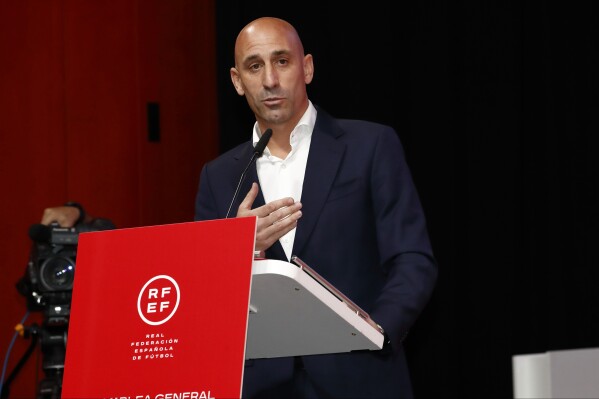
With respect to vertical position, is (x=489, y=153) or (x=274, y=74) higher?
(x=274, y=74)

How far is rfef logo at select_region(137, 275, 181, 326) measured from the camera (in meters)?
1.55

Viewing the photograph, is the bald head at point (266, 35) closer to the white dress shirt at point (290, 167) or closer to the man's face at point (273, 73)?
the man's face at point (273, 73)

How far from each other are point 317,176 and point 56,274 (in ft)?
3.09

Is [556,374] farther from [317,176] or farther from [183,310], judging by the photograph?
[317,176]

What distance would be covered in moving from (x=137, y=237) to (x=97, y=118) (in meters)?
2.61

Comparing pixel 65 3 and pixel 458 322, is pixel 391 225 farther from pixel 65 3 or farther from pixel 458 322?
pixel 65 3

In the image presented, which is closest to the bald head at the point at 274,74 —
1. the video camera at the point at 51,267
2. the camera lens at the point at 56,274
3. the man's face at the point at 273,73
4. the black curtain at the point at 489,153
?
the man's face at the point at 273,73

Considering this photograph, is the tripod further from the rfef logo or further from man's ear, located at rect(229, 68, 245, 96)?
the rfef logo

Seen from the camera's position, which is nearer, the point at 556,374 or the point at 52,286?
the point at 556,374

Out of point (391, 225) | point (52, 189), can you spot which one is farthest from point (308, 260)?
point (52, 189)

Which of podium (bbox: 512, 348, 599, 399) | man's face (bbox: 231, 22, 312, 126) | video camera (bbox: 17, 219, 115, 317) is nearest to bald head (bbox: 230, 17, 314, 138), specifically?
man's face (bbox: 231, 22, 312, 126)

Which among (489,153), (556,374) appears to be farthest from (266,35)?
(556,374)

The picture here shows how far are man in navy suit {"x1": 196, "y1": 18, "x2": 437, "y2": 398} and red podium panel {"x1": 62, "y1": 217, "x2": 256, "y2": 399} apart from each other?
447 mm

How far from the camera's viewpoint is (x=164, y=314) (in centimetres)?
155
